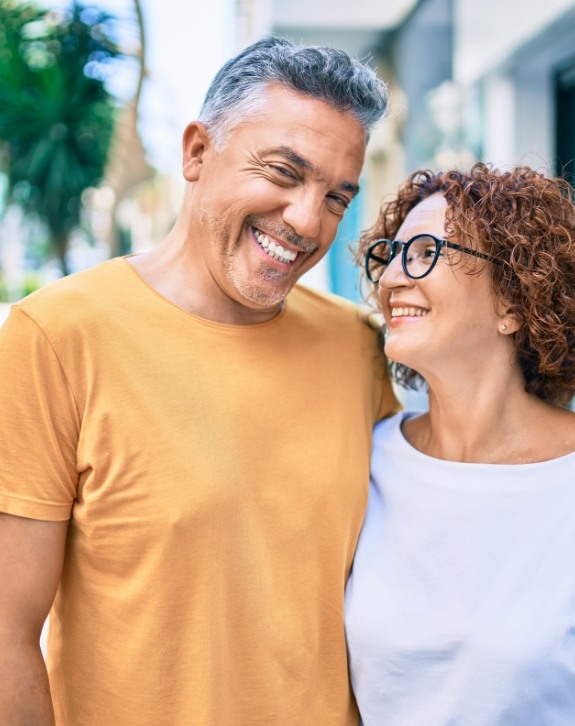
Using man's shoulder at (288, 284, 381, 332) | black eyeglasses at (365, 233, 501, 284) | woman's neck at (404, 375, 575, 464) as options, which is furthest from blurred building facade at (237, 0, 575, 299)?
woman's neck at (404, 375, 575, 464)

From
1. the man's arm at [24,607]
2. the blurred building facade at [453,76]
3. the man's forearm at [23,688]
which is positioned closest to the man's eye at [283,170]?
the man's arm at [24,607]

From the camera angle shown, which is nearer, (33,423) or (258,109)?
(33,423)

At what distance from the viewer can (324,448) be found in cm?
177

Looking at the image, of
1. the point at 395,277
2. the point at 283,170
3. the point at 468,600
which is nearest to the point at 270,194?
the point at 283,170

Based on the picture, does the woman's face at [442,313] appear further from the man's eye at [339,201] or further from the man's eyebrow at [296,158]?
the man's eyebrow at [296,158]

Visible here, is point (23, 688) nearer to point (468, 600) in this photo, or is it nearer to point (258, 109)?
point (468, 600)

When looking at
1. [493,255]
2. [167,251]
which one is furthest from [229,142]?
[493,255]

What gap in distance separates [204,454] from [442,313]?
0.62 meters

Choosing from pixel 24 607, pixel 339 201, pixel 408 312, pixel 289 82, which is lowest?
pixel 24 607

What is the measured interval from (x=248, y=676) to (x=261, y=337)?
2.37 ft

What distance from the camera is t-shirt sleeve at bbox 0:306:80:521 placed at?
1469mm

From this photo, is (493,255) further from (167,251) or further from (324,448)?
(167,251)

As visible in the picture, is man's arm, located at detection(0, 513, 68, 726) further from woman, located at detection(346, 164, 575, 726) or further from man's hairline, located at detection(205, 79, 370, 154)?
man's hairline, located at detection(205, 79, 370, 154)

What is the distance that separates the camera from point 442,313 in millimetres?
1774
